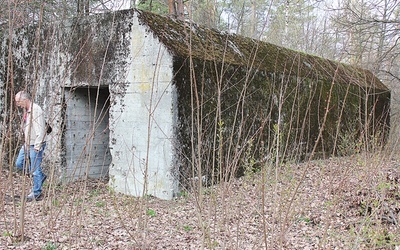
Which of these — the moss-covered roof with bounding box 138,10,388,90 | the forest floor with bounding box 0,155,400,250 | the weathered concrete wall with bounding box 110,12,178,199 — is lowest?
the forest floor with bounding box 0,155,400,250

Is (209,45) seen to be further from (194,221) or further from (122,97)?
(194,221)

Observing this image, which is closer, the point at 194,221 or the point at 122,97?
the point at 194,221

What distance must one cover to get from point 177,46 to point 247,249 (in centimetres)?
342

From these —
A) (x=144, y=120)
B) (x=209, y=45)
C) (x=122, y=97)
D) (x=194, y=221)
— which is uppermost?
(x=209, y=45)

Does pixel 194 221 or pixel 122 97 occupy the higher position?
pixel 122 97

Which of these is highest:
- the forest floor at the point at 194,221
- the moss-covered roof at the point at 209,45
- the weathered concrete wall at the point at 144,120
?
the moss-covered roof at the point at 209,45

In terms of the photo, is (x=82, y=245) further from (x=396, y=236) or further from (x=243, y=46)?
(x=243, y=46)

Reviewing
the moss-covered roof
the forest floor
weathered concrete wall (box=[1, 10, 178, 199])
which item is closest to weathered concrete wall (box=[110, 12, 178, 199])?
weathered concrete wall (box=[1, 10, 178, 199])

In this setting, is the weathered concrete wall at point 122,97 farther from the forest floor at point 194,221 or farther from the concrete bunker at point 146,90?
the forest floor at point 194,221

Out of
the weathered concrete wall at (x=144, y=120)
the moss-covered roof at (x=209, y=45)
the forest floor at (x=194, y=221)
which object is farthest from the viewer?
the moss-covered roof at (x=209, y=45)

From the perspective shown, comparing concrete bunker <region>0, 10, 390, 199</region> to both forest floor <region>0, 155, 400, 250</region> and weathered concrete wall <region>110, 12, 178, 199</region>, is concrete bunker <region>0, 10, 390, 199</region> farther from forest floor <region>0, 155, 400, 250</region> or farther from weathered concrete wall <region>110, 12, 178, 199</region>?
forest floor <region>0, 155, 400, 250</region>

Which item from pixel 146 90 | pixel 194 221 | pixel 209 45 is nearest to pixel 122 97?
pixel 146 90

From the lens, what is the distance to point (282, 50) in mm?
9422

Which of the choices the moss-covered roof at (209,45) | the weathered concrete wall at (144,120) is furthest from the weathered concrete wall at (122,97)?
Answer: the moss-covered roof at (209,45)
